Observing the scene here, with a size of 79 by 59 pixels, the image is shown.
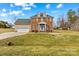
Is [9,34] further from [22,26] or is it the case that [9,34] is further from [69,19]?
[69,19]

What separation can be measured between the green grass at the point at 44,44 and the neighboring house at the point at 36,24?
2.4 inches

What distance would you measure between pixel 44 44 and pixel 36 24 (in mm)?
255

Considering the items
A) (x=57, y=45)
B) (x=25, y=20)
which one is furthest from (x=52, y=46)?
(x=25, y=20)

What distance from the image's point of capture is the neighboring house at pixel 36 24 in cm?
258

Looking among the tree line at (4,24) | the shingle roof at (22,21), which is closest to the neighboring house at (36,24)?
the shingle roof at (22,21)

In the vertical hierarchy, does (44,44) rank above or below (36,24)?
below

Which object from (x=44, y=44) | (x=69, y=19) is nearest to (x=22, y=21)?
(x=44, y=44)

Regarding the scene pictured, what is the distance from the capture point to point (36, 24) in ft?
8.56

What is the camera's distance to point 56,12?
8.37 feet

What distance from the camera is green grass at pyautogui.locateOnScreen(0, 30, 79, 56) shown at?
8.20 ft

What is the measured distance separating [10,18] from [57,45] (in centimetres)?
62

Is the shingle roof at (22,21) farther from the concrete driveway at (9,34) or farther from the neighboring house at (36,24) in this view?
the concrete driveway at (9,34)

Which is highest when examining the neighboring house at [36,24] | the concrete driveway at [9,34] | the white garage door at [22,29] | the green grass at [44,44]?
the neighboring house at [36,24]

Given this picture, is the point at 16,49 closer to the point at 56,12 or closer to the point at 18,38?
the point at 18,38
